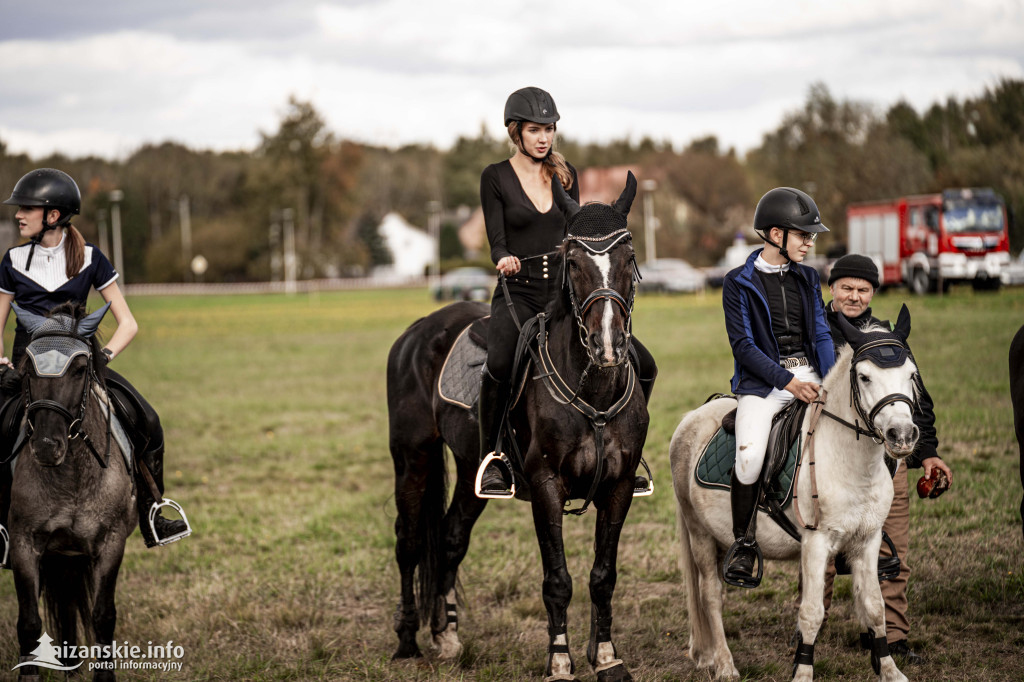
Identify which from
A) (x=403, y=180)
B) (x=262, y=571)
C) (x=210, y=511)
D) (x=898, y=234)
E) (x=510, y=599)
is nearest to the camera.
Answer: (x=510, y=599)

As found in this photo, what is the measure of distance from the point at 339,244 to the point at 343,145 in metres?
9.82

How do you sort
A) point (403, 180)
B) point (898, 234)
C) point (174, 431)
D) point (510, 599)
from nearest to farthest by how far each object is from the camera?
1. point (510, 599)
2. point (174, 431)
3. point (898, 234)
4. point (403, 180)

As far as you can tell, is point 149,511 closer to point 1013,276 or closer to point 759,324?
point 759,324

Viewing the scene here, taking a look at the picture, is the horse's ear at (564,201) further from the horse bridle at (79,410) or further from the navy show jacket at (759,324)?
the horse bridle at (79,410)

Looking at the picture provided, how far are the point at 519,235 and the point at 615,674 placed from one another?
2.54 m

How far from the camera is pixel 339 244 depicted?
87062 mm

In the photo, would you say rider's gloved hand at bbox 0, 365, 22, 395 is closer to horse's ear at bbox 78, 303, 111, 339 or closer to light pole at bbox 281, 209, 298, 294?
horse's ear at bbox 78, 303, 111, 339

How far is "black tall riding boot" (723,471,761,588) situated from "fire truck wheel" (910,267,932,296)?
27.5 m

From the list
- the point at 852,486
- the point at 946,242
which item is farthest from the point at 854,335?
the point at 946,242

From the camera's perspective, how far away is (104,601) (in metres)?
5.04

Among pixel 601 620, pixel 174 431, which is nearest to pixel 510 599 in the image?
pixel 601 620

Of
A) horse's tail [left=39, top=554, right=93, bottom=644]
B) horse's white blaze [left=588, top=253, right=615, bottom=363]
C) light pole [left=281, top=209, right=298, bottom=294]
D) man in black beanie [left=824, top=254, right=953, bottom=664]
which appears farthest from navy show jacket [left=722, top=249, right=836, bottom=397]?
light pole [left=281, top=209, right=298, bottom=294]

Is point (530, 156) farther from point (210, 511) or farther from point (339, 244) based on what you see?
point (339, 244)

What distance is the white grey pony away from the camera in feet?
13.6
